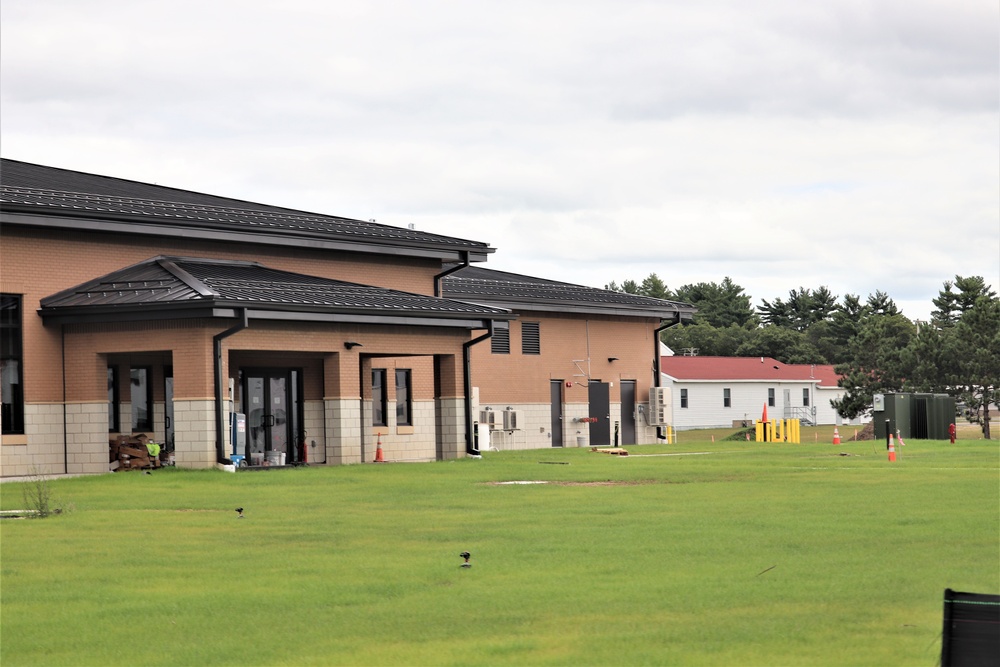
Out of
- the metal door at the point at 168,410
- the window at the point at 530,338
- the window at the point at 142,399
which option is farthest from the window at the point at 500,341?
the window at the point at 142,399

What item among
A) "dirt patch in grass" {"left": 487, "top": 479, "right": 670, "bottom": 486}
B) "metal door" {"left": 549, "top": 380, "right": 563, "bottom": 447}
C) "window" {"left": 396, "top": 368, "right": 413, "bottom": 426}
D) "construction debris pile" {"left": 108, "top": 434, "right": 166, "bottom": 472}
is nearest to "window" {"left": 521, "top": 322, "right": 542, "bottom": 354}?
"metal door" {"left": 549, "top": 380, "right": 563, "bottom": 447}

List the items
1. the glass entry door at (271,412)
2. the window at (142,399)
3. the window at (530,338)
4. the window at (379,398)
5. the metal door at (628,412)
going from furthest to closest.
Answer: the metal door at (628,412) → the window at (530,338) → the window at (379,398) → the glass entry door at (271,412) → the window at (142,399)

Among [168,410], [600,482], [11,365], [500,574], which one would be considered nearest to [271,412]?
[168,410]

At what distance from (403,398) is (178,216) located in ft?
29.5

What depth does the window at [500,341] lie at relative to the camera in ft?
148

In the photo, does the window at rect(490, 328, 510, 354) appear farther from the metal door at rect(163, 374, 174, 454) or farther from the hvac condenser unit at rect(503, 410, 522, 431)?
the metal door at rect(163, 374, 174, 454)

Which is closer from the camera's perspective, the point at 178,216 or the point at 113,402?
the point at 113,402

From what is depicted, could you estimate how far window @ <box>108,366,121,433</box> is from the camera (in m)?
31.7

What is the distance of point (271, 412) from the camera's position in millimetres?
33688

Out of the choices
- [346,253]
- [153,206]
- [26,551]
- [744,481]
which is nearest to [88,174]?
[153,206]

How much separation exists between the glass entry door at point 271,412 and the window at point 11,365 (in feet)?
18.3

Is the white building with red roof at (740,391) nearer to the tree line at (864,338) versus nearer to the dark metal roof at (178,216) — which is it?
the tree line at (864,338)

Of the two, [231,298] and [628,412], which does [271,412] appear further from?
[628,412]

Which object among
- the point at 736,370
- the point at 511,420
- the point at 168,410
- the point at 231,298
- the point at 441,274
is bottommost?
the point at 511,420
